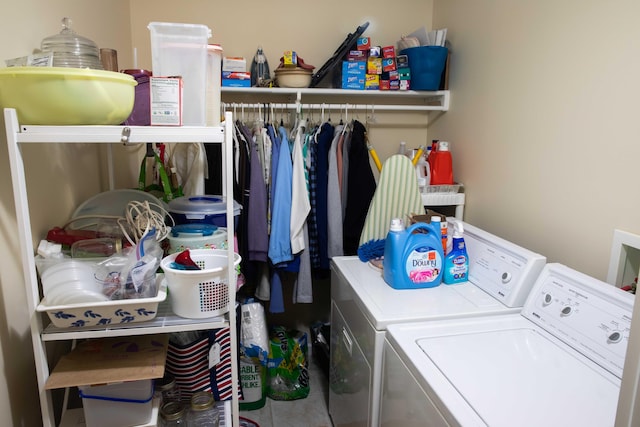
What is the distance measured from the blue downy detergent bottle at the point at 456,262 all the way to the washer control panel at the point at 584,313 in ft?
1.10

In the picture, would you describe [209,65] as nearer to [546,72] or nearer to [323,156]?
[323,156]

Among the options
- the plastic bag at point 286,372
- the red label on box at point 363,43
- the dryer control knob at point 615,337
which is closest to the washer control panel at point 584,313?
the dryer control knob at point 615,337

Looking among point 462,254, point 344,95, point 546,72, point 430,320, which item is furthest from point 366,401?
point 344,95

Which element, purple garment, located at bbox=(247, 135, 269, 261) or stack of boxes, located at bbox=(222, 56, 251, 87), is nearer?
purple garment, located at bbox=(247, 135, 269, 261)

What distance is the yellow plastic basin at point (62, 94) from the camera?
108 cm

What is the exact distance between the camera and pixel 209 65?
1411 mm

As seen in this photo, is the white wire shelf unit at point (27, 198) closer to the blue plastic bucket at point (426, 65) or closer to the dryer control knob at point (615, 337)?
the dryer control knob at point (615, 337)

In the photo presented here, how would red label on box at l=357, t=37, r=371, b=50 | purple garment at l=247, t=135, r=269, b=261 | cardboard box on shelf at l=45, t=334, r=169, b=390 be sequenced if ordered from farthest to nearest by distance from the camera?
1. red label on box at l=357, t=37, r=371, b=50
2. purple garment at l=247, t=135, r=269, b=261
3. cardboard box on shelf at l=45, t=334, r=169, b=390

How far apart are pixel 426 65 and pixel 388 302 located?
1.41m

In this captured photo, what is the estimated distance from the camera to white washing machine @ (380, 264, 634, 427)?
1013 millimetres

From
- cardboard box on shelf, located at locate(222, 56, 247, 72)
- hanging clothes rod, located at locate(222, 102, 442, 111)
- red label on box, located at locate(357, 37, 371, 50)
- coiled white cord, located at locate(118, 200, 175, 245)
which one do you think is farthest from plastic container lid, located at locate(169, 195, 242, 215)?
red label on box, located at locate(357, 37, 371, 50)

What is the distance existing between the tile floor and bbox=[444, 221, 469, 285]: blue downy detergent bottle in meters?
1.10

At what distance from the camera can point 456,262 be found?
1788 mm

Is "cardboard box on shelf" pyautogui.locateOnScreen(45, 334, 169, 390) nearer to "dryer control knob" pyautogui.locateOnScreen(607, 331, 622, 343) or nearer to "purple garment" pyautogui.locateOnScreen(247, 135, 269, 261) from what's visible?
"purple garment" pyautogui.locateOnScreen(247, 135, 269, 261)
